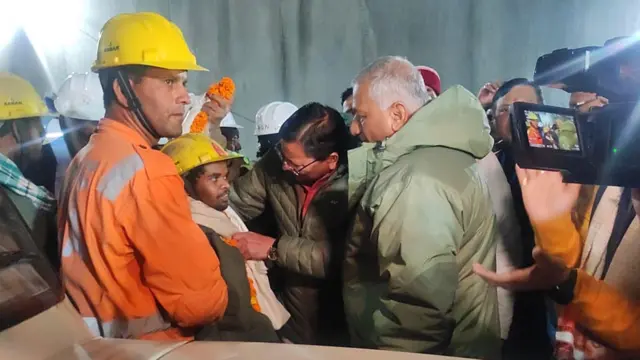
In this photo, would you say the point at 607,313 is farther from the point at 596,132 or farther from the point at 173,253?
the point at 173,253

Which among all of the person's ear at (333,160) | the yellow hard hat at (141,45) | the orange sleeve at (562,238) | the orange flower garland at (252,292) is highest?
the yellow hard hat at (141,45)

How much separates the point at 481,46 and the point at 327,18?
5.54 ft

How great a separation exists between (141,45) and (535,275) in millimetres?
1607

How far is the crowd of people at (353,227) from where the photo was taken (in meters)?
1.70

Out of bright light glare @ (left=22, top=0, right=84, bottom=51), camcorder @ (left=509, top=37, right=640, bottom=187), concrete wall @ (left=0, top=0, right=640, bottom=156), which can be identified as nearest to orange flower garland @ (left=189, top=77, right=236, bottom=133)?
camcorder @ (left=509, top=37, right=640, bottom=187)

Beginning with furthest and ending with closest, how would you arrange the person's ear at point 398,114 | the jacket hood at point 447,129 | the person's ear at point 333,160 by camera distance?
the person's ear at point 333,160
the person's ear at point 398,114
the jacket hood at point 447,129

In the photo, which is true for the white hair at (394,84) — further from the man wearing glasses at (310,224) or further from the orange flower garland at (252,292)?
the orange flower garland at (252,292)

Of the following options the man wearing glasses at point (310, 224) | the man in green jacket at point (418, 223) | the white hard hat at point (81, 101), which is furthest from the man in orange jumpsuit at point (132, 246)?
the white hard hat at point (81, 101)

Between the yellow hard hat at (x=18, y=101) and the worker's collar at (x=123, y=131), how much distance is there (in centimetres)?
131

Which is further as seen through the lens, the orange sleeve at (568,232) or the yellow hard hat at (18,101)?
the yellow hard hat at (18,101)

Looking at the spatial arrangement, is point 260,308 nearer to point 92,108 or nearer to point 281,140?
point 281,140

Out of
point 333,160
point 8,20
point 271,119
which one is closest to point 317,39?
point 271,119

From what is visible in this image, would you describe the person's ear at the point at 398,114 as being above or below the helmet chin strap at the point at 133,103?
below

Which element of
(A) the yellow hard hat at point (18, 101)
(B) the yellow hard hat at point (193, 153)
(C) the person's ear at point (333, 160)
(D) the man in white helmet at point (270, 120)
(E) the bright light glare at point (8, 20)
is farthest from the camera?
(E) the bright light glare at point (8, 20)
